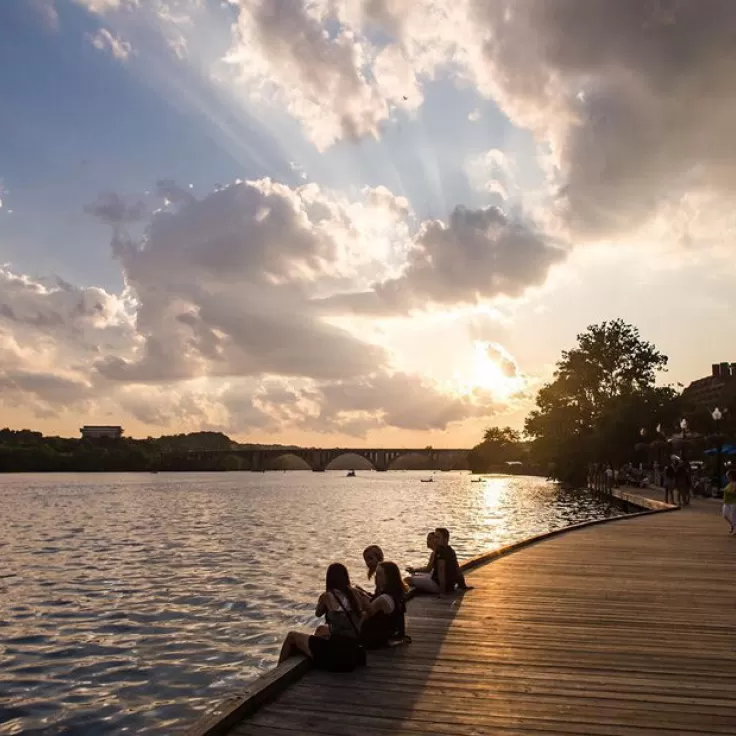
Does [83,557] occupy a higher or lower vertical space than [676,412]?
lower

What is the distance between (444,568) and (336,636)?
560 cm

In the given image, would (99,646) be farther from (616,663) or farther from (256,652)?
(616,663)

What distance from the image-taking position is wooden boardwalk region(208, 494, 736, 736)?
23.6 ft

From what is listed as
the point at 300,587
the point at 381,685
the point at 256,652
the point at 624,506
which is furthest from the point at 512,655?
the point at 624,506

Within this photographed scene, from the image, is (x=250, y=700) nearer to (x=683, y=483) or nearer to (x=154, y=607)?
(x=154, y=607)

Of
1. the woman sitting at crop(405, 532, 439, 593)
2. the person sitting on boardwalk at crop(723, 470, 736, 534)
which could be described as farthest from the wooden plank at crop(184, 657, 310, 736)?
the person sitting on boardwalk at crop(723, 470, 736, 534)

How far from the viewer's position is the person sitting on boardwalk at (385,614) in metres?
9.77

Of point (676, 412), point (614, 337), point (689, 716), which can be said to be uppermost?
point (614, 337)

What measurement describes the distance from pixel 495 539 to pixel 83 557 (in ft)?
66.2

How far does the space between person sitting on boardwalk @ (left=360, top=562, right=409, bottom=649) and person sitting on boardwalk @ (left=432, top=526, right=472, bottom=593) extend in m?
3.78

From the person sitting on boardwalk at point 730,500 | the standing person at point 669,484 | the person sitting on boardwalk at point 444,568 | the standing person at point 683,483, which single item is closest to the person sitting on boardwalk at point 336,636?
the person sitting on boardwalk at point 444,568

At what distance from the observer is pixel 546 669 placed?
9.07 meters

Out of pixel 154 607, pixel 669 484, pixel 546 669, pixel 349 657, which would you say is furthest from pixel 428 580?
pixel 669 484

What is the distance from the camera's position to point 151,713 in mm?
11883
